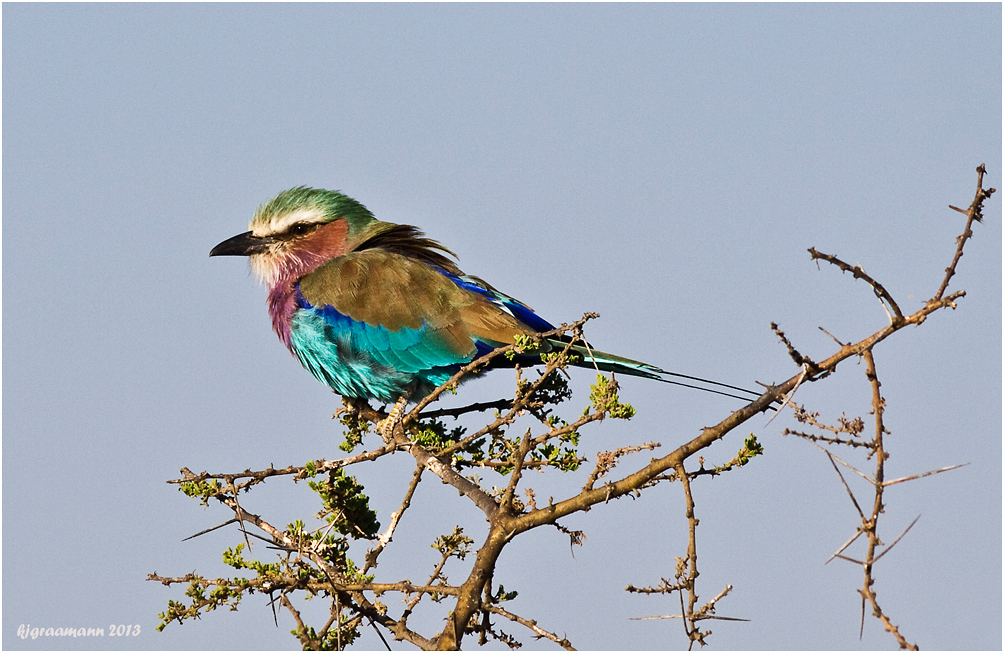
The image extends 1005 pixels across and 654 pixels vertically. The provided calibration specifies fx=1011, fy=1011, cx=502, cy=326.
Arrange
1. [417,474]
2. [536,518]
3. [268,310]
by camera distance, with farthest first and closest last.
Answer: [268,310] < [417,474] < [536,518]

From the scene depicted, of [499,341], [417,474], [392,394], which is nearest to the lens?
[417,474]

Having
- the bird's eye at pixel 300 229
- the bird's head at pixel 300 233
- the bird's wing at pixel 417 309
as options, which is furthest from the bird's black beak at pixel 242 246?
the bird's wing at pixel 417 309

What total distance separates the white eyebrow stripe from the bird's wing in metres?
0.66

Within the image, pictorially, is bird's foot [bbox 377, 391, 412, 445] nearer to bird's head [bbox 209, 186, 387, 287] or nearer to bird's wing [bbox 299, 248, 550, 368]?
bird's wing [bbox 299, 248, 550, 368]

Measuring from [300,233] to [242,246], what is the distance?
460 mm

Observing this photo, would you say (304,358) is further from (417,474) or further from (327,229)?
(417,474)

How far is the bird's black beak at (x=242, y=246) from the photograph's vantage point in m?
6.98

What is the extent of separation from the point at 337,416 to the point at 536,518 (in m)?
2.90

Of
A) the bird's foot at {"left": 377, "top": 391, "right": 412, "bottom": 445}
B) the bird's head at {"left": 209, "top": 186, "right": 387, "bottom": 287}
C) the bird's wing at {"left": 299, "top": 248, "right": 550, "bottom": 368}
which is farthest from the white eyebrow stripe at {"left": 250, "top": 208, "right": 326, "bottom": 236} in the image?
the bird's foot at {"left": 377, "top": 391, "right": 412, "bottom": 445}

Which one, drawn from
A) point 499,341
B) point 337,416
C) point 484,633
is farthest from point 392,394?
point 484,633

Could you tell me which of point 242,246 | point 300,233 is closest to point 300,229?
point 300,233

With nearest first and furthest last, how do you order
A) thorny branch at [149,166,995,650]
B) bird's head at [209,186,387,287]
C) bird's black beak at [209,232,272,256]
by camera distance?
1. thorny branch at [149,166,995,650]
2. bird's head at [209,186,387,287]
3. bird's black beak at [209,232,272,256]

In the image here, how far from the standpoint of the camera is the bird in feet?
19.7

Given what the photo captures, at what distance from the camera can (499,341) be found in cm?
589
